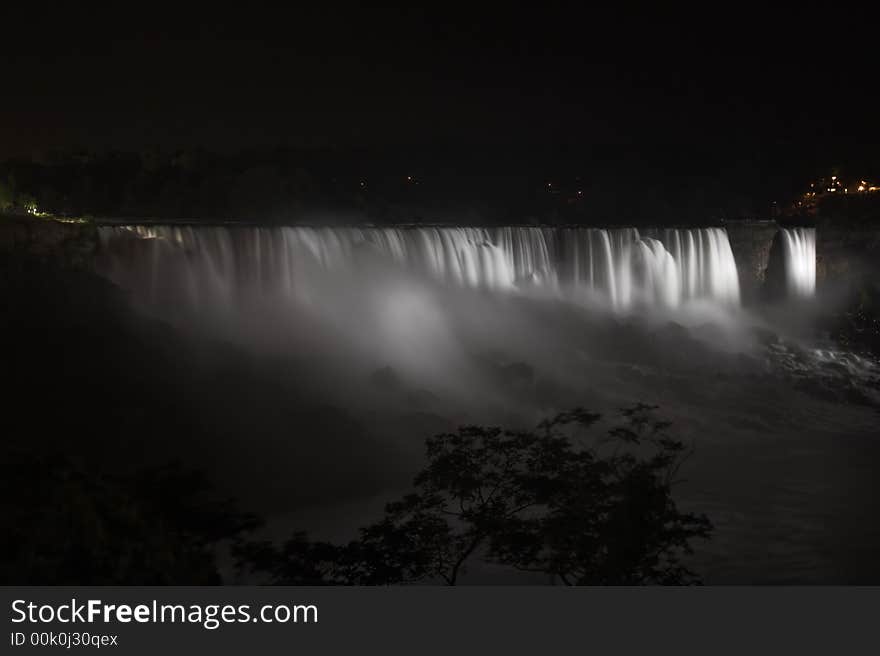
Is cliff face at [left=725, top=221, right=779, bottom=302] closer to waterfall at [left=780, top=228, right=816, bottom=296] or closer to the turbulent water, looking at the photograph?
the turbulent water

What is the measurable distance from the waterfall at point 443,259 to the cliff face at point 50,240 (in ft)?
2.69

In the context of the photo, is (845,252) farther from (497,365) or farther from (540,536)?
(540,536)

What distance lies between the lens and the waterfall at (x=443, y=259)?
84.6 ft

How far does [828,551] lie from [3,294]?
20705mm

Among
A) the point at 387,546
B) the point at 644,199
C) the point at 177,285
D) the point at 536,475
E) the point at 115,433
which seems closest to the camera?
the point at 387,546

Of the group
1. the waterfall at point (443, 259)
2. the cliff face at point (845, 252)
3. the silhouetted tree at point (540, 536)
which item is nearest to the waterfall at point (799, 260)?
the cliff face at point (845, 252)

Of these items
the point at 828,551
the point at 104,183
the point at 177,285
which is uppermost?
the point at 104,183

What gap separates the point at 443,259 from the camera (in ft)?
108

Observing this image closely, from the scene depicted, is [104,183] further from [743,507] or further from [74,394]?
[743,507]

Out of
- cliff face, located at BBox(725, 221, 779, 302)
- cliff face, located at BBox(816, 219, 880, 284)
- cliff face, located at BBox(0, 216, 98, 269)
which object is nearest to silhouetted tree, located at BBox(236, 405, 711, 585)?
cliff face, located at BBox(0, 216, 98, 269)

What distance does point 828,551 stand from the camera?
607 inches

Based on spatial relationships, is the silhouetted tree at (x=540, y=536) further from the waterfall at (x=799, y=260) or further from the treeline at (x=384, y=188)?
the waterfall at (x=799, y=260)

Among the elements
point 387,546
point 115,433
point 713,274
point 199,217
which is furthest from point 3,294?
point 713,274

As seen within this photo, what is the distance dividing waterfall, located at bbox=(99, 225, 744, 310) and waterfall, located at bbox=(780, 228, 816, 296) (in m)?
3.72
